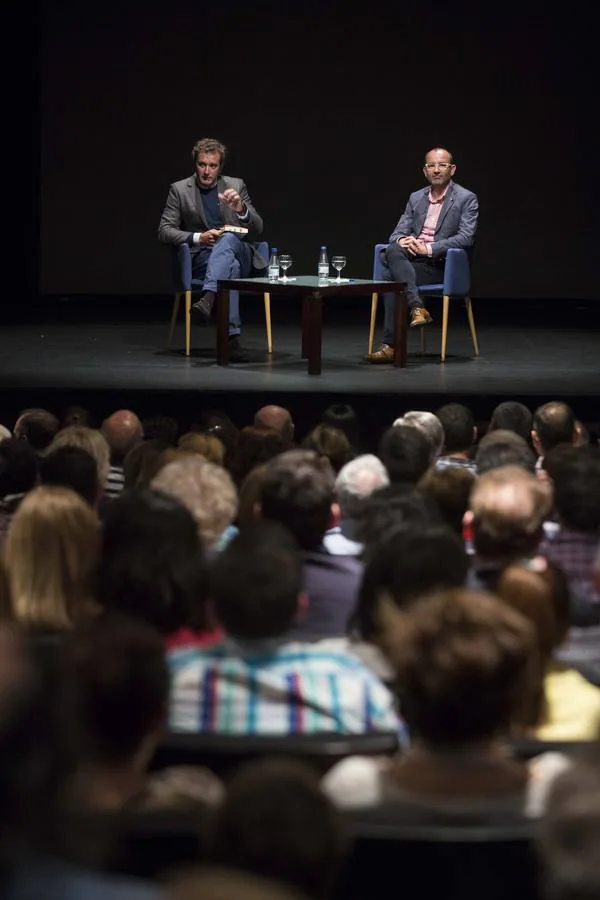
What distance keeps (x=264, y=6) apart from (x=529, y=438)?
5.54 m

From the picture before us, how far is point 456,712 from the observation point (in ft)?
4.73

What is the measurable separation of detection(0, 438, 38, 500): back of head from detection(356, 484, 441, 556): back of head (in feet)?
3.44

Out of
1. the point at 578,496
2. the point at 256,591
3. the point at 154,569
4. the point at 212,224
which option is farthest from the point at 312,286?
the point at 256,591

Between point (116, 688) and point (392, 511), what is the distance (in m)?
1.20

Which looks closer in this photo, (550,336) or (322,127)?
(550,336)

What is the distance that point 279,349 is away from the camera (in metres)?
7.28

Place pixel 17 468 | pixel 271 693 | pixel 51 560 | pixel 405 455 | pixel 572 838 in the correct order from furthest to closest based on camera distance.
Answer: pixel 405 455
pixel 17 468
pixel 51 560
pixel 271 693
pixel 572 838

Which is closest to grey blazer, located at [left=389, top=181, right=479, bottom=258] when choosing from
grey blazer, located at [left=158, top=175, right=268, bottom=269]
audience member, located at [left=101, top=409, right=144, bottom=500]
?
grey blazer, located at [left=158, top=175, right=268, bottom=269]

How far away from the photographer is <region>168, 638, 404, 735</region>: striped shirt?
6.09 feet

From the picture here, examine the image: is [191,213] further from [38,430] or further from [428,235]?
[38,430]

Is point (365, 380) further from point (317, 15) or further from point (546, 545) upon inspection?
point (317, 15)

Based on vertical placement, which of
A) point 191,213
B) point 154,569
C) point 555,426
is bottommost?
point 555,426

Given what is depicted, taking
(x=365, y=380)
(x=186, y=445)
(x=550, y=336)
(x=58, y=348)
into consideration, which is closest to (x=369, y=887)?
(x=186, y=445)

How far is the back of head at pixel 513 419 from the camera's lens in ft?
15.6
